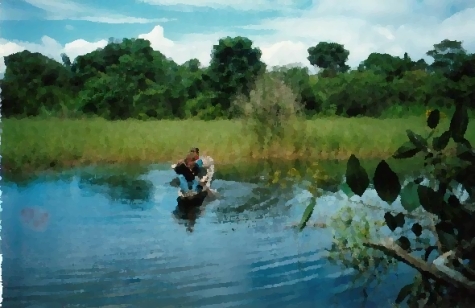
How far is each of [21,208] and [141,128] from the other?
46cm

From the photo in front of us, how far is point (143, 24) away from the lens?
5.86ft

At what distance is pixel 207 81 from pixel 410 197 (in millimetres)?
852

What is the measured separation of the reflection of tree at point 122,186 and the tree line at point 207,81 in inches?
8.4

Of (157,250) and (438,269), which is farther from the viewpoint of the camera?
(157,250)

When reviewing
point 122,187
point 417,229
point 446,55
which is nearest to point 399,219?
point 417,229

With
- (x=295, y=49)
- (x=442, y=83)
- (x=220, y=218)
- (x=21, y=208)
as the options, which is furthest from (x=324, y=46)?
(x=21, y=208)

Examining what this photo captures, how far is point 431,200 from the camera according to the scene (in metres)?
1.19

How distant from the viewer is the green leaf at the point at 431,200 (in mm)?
1191

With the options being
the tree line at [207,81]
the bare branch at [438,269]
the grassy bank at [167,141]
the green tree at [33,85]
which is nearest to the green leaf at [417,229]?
the bare branch at [438,269]

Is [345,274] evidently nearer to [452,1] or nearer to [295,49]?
[295,49]

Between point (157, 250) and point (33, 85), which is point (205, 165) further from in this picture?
point (33, 85)

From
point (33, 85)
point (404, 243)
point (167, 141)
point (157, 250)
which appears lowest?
point (157, 250)

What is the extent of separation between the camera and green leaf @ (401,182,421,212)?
1251mm

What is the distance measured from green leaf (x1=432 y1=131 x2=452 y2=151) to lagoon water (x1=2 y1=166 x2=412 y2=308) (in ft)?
1.60
